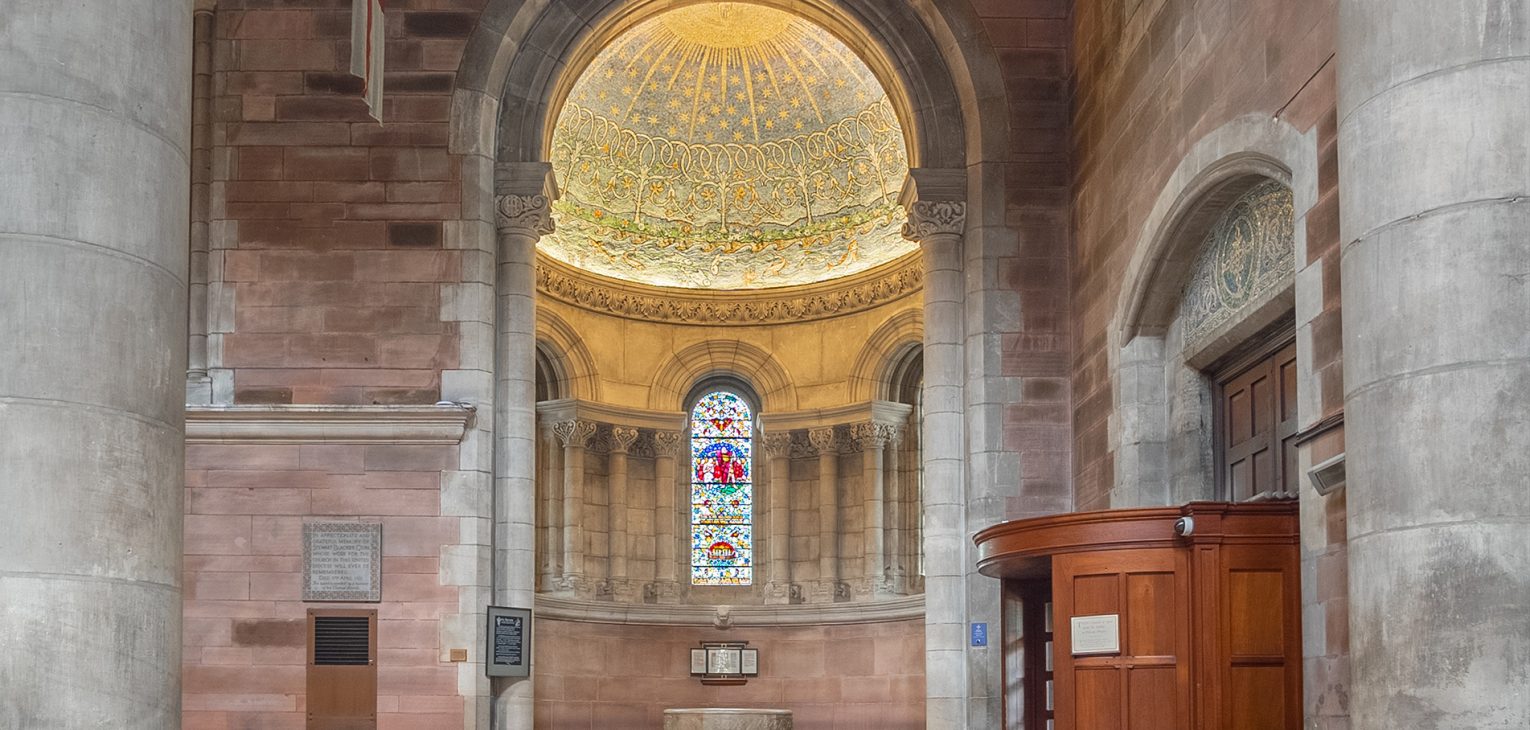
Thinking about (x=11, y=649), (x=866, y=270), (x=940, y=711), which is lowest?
(x=940, y=711)

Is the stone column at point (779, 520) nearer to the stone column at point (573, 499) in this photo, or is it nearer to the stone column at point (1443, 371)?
the stone column at point (573, 499)

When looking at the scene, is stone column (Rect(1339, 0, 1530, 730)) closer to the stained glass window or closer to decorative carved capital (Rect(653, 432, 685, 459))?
decorative carved capital (Rect(653, 432, 685, 459))

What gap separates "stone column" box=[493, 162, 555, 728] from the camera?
1405 cm

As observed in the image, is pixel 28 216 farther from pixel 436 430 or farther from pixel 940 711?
pixel 940 711

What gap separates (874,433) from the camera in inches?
826

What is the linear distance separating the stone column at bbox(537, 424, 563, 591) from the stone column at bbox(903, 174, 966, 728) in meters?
6.94

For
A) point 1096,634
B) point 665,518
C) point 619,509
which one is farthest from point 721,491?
point 1096,634

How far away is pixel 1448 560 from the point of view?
5.99 metres

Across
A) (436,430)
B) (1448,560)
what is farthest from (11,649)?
(436,430)

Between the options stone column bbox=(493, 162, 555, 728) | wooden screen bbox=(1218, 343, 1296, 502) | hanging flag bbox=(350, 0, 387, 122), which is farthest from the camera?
stone column bbox=(493, 162, 555, 728)

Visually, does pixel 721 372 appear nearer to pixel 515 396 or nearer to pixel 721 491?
pixel 721 491

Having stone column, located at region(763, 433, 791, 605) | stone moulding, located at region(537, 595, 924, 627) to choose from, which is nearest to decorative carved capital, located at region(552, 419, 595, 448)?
stone moulding, located at region(537, 595, 924, 627)

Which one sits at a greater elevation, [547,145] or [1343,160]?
[547,145]

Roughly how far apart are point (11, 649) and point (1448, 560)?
15.6 feet
